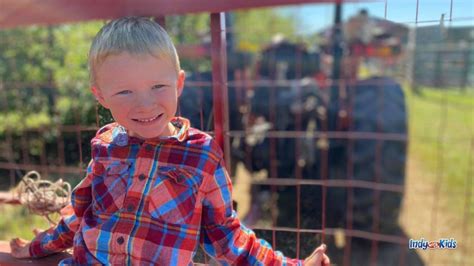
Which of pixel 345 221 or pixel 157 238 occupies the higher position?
pixel 157 238

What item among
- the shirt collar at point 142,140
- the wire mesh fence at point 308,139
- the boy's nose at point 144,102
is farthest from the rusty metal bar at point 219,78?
the wire mesh fence at point 308,139

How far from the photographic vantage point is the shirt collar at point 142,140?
124 centimetres

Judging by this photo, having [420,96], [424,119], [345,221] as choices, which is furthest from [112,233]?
[420,96]

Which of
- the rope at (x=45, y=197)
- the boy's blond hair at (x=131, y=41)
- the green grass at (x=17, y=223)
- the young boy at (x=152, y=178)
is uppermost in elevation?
the boy's blond hair at (x=131, y=41)

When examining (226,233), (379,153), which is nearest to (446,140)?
(379,153)

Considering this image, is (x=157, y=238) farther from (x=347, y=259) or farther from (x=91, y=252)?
(x=347, y=259)

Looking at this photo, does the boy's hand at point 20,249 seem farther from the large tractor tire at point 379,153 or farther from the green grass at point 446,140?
the green grass at point 446,140

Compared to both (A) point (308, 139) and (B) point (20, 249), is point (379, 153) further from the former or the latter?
(B) point (20, 249)

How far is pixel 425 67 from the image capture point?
10.5 metres

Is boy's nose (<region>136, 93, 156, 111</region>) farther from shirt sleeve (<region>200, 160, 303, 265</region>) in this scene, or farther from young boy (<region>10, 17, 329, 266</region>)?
shirt sleeve (<region>200, 160, 303, 265</region>)

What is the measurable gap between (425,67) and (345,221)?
7.79 meters

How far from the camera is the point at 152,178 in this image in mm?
1237

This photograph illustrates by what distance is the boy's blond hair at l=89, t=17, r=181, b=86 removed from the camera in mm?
1126

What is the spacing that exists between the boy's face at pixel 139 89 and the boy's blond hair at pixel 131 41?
0.04 ft
